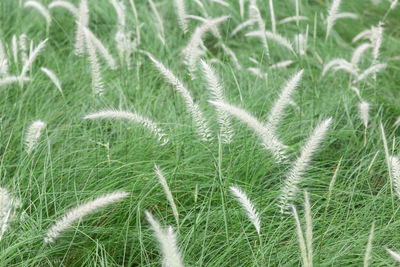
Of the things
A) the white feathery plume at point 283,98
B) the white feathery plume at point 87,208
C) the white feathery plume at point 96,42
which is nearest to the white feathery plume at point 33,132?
the white feathery plume at point 96,42

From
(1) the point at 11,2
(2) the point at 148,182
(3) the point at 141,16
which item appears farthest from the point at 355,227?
(1) the point at 11,2

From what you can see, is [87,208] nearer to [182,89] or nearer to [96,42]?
[182,89]

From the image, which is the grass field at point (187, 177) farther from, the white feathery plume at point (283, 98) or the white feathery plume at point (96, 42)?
the white feathery plume at point (283, 98)

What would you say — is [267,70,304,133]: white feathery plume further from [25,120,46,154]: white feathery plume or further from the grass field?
[25,120,46,154]: white feathery plume

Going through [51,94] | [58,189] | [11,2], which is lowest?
[58,189]

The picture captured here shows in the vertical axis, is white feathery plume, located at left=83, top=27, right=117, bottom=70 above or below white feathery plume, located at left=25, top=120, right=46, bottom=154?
above

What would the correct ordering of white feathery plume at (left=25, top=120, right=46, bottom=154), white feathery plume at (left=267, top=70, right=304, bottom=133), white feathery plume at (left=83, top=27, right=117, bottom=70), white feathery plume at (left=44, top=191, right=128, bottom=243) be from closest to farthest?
white feathery plume at (left=44, top=191, right=128, bottom=243) < white feathery plume at (left=267, top=70, right=304, bottom=133) < white feathery plume at (left=25, top=120, right=46, bottom=154) < white feathery plume at (left=83, top=27, right=117, bottom=70)

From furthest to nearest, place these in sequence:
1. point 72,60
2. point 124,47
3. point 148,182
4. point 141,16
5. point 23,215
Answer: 1. point 141,16
2. point 72,60
3. point 124,47
4. point 148,182
5. point 23,215

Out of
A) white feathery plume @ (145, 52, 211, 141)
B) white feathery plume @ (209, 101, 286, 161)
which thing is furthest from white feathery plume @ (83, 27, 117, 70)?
white feathery plume @ (209, 101, 286, 161)

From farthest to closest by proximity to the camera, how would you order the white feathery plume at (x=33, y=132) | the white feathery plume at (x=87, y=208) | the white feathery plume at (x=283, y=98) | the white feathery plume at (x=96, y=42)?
the white feathery plume at (x=96, y=42)
the white feathery plume at (x=33, y=132)
the white feathery plume at (x=283, y=98)
the white feathery plume at (x=87, y=208)

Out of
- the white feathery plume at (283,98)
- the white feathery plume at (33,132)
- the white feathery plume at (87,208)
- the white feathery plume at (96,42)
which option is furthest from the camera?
the white feathery plume at (96,42)

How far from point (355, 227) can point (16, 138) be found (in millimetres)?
1726

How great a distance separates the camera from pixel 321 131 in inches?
59.6

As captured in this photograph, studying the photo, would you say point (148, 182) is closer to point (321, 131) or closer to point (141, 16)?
point (321, 131)
